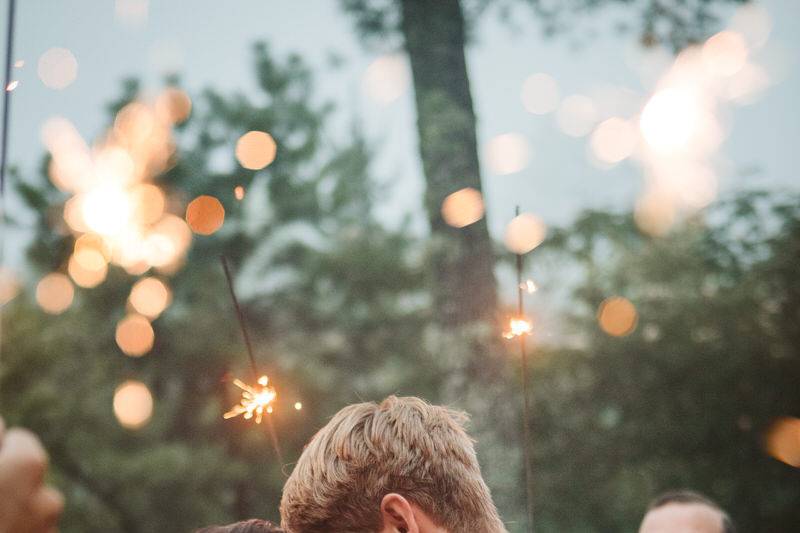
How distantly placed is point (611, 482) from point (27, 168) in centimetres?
659

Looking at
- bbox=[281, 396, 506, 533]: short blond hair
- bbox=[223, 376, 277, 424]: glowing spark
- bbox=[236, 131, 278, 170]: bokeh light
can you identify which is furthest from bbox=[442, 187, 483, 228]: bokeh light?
bbox=[236, 131, 278, 170]: bokeh light

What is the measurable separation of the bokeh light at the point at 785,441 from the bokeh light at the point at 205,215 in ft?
19.9

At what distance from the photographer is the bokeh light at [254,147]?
7684 millimetres

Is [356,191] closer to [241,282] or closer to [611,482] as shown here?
[241,282]

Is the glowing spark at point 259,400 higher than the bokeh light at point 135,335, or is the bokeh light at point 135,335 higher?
the glowing spark at point 259,400

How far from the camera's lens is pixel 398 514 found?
113cm

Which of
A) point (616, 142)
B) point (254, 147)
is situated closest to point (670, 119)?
point (616, 142)

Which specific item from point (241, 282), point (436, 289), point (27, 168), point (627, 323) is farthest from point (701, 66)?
point (27, 168)

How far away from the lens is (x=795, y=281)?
5949 millimetres

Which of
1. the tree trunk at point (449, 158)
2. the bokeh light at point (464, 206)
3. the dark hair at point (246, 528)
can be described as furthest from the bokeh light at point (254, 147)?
the dark hair at point (246, 528)

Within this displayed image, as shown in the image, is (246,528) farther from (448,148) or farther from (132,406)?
(132,406)

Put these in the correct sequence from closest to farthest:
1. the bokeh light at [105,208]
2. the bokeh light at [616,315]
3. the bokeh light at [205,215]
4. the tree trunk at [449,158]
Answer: the tree trunk at [449,158], the bokeh light at [616,315], the bokeh light at [105,208], the bokeh light at [205,215]

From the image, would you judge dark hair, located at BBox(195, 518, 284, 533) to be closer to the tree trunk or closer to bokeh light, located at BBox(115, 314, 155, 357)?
the tree trunk

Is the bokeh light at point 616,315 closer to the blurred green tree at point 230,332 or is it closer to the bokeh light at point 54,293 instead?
Answer: the blurred green tree at point 230,332
